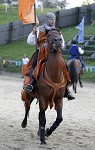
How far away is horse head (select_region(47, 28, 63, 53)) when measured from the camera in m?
8.15

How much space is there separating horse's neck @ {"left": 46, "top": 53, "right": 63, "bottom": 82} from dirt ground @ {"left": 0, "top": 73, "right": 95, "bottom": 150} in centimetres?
132

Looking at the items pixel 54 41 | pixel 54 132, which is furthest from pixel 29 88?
pixel 54 132

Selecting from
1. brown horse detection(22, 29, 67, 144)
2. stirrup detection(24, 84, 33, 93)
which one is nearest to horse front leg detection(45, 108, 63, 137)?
brown horse detection(22, 29, 67, 144)

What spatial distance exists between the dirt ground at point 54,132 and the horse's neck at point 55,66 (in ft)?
4.33

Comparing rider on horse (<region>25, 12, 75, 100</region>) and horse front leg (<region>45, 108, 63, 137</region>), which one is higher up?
rider on horse (<region>25, 12, 75, 100</region>)

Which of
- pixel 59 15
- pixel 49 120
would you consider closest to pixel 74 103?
pixel 49 120

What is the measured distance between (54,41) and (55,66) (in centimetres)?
51

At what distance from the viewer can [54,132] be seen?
31.9 ft

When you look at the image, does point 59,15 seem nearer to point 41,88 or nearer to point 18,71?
point 18,71

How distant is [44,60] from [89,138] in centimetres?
190

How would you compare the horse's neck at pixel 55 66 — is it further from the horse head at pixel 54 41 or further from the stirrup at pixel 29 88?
the stirrup at pixel 29 88

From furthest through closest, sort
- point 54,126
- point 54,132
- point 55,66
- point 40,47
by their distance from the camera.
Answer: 1. point 54,132
2. point 40,47
3. point 54,126
4. point 55,66

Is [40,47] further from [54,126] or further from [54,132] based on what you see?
[54,132]

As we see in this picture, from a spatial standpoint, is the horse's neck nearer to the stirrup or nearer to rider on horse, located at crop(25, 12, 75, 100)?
rider on horse, located at crop(25, 12, 75, 100)
